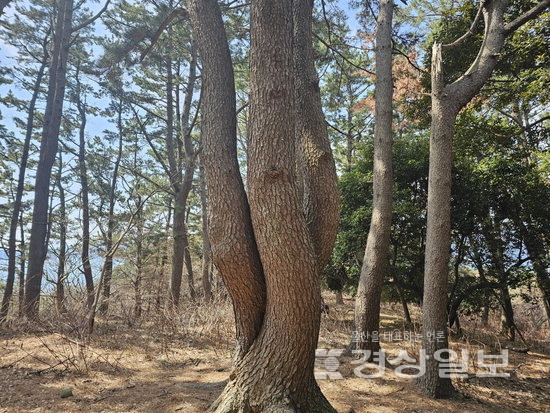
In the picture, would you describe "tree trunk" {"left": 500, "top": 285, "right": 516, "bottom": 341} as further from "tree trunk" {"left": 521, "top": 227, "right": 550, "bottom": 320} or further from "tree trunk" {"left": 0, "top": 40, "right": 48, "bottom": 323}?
"tree trunk" {"left": 0, "top": 40, "right": 48, "bottom": 323}

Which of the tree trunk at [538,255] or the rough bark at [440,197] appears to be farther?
the tree trunk at [538,255]

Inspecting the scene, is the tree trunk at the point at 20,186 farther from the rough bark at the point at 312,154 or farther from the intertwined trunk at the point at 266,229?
the rough bark at the point at 312,154

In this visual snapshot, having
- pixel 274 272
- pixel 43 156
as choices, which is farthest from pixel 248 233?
pixel 43 156

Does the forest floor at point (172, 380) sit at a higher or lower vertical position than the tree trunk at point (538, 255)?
lower

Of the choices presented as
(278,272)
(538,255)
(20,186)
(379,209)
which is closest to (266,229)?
(278,272)

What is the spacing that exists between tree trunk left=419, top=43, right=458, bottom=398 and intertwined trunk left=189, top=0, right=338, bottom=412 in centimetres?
137

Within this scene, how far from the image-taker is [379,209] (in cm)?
429

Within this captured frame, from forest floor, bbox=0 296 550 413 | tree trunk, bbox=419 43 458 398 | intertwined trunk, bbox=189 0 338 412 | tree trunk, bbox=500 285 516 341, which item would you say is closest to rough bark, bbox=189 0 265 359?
intertwined trunk, bbox=189 0 338 412

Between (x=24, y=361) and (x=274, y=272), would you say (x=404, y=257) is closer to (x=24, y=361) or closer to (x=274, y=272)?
(x=274, y=272)

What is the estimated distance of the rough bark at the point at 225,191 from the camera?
235 centimetres

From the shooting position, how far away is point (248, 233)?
2406 mm

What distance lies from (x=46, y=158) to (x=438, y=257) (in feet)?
29.3

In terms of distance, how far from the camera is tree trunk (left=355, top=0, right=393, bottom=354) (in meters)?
4.08

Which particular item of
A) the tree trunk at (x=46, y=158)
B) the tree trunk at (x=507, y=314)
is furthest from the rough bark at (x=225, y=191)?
the tree trunk at (x=507, y=314)
